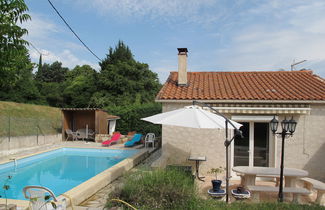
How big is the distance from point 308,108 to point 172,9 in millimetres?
12389

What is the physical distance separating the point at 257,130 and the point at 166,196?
30.5 feet

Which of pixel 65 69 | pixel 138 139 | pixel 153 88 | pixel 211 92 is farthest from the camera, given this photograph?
pixel 65 69

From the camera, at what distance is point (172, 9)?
18.3 metres

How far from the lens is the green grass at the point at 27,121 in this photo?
73.3 ft

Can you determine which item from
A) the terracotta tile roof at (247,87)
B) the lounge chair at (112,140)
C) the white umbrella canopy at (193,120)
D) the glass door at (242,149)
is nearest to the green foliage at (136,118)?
the lounge chair at (112,140)

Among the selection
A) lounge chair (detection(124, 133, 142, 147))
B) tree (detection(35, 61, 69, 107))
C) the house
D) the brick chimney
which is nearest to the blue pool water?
lounge chair (detection(124, 133, 142, 147))

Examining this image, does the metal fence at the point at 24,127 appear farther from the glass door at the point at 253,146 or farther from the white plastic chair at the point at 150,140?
the glass door at the point at 253,146

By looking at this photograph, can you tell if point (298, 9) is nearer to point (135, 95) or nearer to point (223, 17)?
point (223, 17)

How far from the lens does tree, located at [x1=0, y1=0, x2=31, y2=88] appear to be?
715 centimetres

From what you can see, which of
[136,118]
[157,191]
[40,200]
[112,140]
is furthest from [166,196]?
[136,118]

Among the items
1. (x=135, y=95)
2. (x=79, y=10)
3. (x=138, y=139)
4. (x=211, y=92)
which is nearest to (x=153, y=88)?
(x=135, y=95)

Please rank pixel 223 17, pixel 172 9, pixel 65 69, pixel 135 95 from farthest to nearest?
pixel 65 69 < pixel 135 95 < pixel 223 17 < pixel 172 9

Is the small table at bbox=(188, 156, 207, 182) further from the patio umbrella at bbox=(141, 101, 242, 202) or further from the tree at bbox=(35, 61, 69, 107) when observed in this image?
the tree at bbox=(35, 61, 69, 107)

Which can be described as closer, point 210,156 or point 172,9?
point 210,156
